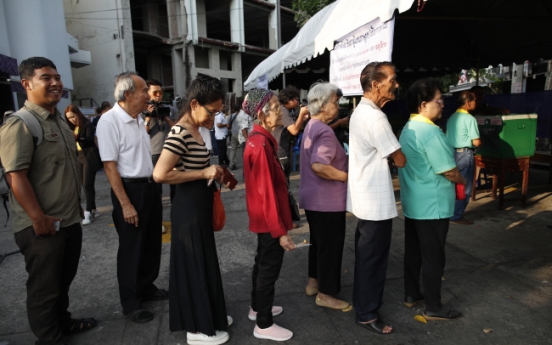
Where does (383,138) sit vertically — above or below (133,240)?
above

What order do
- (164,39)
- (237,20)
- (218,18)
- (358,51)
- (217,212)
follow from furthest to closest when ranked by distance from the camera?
1. (218,18)
2. (237,20)
3. (164,39)
4. (358,51)
5. (217,212)

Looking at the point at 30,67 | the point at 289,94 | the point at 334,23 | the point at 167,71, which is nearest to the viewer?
the point at 30,67

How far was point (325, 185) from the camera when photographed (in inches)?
107

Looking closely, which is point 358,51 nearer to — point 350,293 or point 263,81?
point 350,293

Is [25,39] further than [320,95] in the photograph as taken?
Yes

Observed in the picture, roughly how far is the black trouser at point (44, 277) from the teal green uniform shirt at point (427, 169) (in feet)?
7.92

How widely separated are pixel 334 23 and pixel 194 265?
369cm

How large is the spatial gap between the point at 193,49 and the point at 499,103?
18715 mm

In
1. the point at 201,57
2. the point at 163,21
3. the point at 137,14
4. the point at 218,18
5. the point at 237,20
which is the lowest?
the point at 201,57

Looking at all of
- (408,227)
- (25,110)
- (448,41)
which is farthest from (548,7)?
(25,110)

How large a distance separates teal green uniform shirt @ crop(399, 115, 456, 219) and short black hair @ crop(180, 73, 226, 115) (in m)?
1.38

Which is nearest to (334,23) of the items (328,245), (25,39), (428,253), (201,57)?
(328,245)

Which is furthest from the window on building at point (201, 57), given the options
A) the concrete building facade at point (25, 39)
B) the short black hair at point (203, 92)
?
the short black hair at point (203, 92)

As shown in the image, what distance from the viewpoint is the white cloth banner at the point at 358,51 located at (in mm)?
3512
